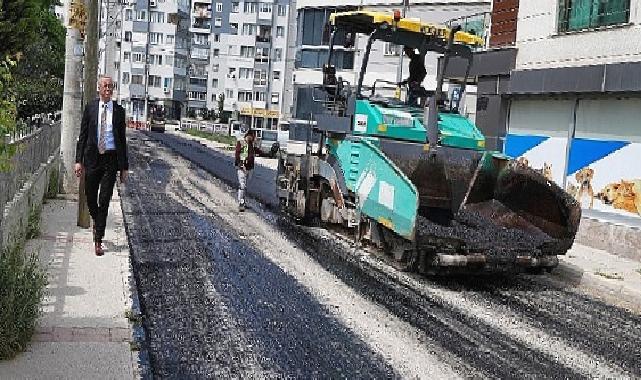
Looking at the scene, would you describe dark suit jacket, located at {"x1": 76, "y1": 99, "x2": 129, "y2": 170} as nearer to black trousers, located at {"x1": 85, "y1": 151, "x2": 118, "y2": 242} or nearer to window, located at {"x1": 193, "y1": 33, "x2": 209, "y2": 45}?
black trousers, located at {"x1": 85, "y1": 151, "x2": 118, "y2": 242}

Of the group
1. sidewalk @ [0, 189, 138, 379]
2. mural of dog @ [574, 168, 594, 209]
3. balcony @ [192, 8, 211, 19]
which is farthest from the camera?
balcony @ [192, 8, 211, 19]

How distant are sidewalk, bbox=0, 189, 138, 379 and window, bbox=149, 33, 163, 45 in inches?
3617

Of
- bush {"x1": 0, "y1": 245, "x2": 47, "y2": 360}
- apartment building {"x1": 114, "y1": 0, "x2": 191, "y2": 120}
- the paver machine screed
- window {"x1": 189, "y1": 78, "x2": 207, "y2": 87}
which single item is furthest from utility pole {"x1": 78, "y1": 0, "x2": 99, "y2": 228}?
window {"x1": 189, "y1": 78, "x2": 207, "y2": 87}

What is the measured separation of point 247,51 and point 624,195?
89173mm

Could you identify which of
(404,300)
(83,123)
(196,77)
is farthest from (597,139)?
(196,77)

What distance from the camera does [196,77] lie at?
10575cm

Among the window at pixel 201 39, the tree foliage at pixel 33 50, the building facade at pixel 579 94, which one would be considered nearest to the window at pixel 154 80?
the window at pixel 201 39

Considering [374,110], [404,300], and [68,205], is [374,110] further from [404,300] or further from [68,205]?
[68,205]

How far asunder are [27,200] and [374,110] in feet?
15.6

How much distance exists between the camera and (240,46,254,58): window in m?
99.0

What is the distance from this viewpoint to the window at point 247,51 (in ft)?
325

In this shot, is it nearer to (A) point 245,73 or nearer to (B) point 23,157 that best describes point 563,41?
(B) point 23,157

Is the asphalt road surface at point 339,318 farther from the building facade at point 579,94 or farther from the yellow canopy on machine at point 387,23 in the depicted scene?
the building facade at point 579,94

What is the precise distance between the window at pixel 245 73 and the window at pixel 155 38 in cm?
1071
